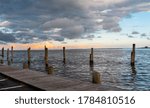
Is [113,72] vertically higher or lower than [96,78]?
lower

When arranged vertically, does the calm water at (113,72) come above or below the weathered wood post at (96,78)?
below

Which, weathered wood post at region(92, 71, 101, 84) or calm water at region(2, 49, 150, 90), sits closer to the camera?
weathered wood post at region(92, 71, 101, 84)

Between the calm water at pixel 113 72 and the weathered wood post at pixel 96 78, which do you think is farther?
the calm water at pixel 113 72

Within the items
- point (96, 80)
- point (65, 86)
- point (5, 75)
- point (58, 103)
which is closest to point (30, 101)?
point (58, 103)

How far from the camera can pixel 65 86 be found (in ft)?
43.9

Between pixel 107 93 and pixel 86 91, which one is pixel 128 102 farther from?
pixel 86 91

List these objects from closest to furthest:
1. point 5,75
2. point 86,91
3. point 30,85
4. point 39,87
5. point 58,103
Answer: point 58,103
point 86,91
point 39,87
point 30,85
point 5,75

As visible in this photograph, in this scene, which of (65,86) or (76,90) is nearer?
(76,90)

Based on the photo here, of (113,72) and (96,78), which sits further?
(113,72)

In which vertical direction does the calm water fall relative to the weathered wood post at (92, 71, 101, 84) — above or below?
below

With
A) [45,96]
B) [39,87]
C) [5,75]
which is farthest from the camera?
[5,75]

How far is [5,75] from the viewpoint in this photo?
61.2 ft

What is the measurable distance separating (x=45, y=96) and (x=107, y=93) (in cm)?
286

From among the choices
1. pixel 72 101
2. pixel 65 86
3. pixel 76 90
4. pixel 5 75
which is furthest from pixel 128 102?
pixel 5 75
